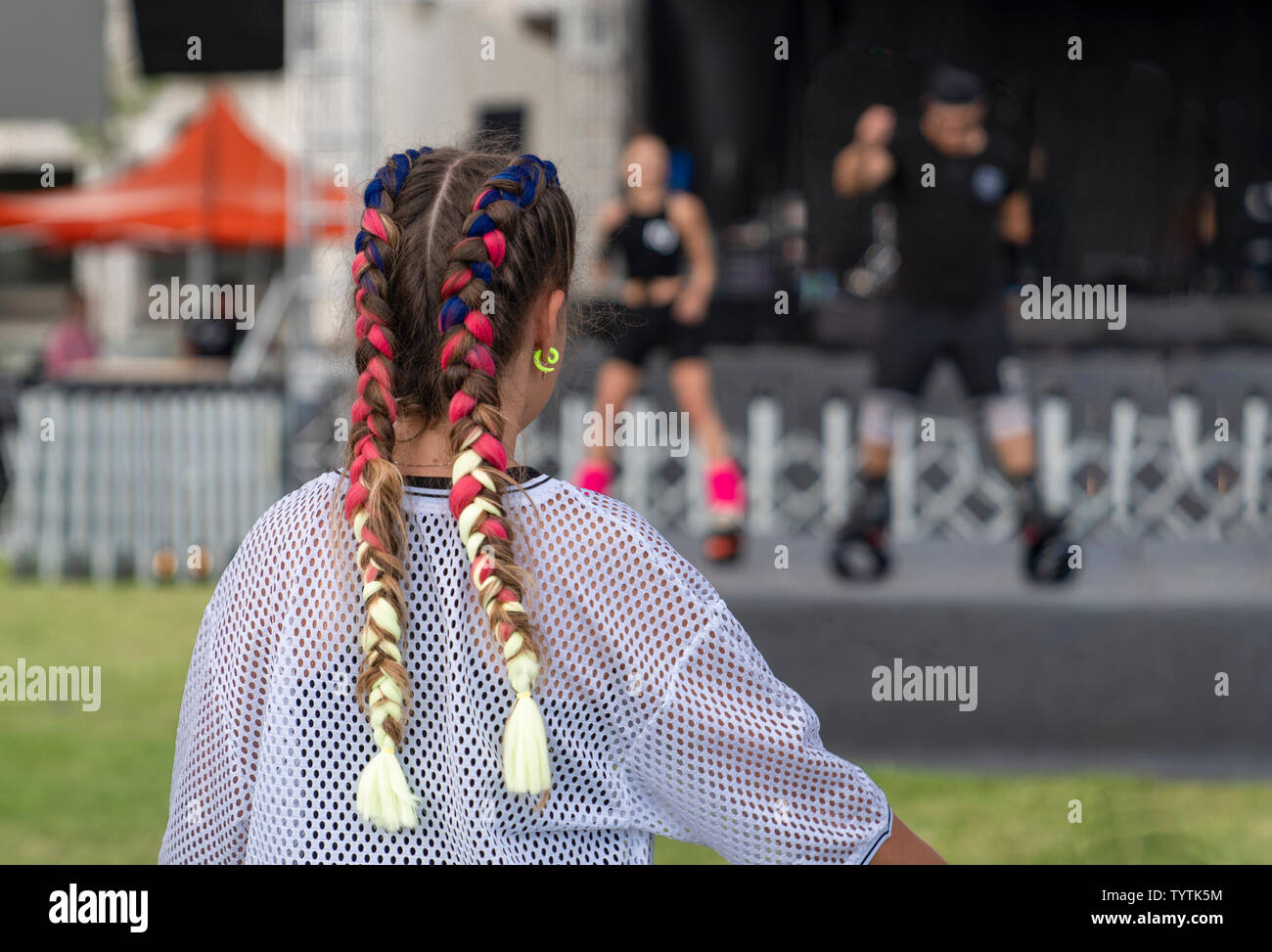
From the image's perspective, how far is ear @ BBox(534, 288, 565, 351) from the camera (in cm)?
157

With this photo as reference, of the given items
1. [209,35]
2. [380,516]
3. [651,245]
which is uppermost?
[209,35]

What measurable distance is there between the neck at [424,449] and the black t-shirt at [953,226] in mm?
4742

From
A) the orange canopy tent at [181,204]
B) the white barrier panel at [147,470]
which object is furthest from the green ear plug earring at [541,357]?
the orange canopy tent at [181,204]

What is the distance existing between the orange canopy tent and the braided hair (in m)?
12.6

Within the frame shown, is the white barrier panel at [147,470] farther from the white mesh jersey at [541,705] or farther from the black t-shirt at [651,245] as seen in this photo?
the white mesh jersey at [541,705]

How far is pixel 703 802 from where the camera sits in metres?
1.50

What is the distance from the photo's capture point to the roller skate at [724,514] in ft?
19.7

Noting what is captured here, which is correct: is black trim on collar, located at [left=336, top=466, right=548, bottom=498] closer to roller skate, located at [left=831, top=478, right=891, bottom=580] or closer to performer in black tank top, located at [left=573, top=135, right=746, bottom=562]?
roller skate, located at [left=831, top=478, right=891, bottom=580]

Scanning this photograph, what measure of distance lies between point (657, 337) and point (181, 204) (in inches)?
368

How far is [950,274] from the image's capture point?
6.03 meters

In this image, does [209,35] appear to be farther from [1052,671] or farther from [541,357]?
[541,357]

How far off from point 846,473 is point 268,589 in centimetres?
624

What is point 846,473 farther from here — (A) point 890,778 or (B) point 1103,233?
(B) point 1103,233

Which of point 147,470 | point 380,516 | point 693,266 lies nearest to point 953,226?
point 693,266
